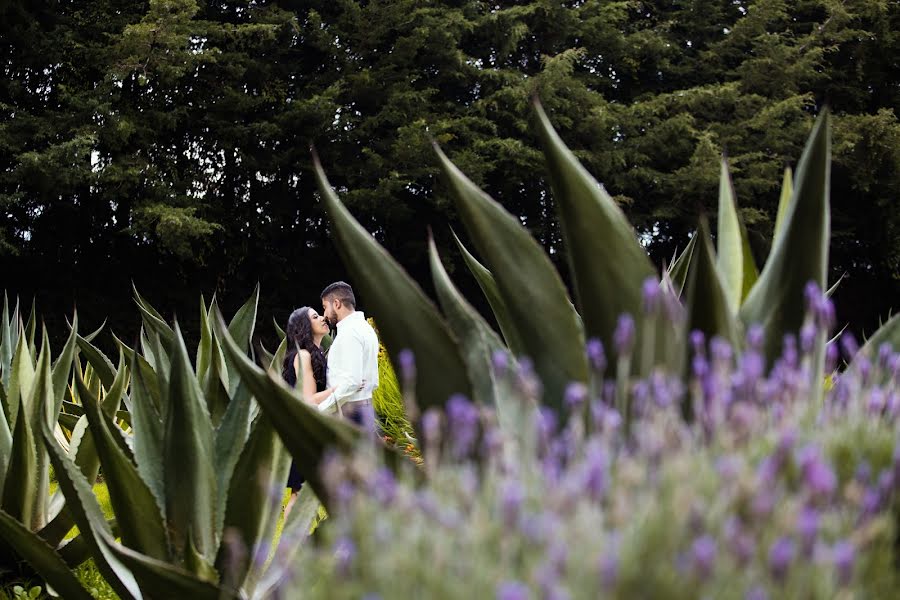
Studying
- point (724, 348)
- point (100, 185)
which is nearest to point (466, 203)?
point (724, 348)

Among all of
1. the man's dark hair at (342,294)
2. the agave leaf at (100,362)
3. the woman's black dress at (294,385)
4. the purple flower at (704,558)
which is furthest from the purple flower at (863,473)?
the man's dark hair at (342,294)

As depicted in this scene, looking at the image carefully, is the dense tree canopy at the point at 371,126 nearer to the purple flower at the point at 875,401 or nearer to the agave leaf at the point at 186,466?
the agave leaf at the point at 186,466

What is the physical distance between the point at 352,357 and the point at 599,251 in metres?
3.60

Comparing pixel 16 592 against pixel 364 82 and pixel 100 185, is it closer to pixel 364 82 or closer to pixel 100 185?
pixel 100 185

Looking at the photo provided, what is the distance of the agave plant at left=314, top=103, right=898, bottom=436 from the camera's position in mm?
1522

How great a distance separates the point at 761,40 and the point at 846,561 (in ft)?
63.4

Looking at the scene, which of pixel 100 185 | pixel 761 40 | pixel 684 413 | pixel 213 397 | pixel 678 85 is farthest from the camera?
pixel 678 85

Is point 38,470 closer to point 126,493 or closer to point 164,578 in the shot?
point 126,493

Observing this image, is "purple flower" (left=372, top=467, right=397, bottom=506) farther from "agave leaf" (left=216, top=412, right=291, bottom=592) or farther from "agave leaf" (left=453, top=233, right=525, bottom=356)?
"agave leaf" (left=216, top=412, right=291, bottom=592)

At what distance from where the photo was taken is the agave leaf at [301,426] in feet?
4.69

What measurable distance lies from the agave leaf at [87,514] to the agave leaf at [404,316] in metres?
0.71

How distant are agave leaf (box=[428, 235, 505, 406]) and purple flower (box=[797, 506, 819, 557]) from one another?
669mm

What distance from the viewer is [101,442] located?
1.93 m

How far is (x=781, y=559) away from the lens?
768mm
